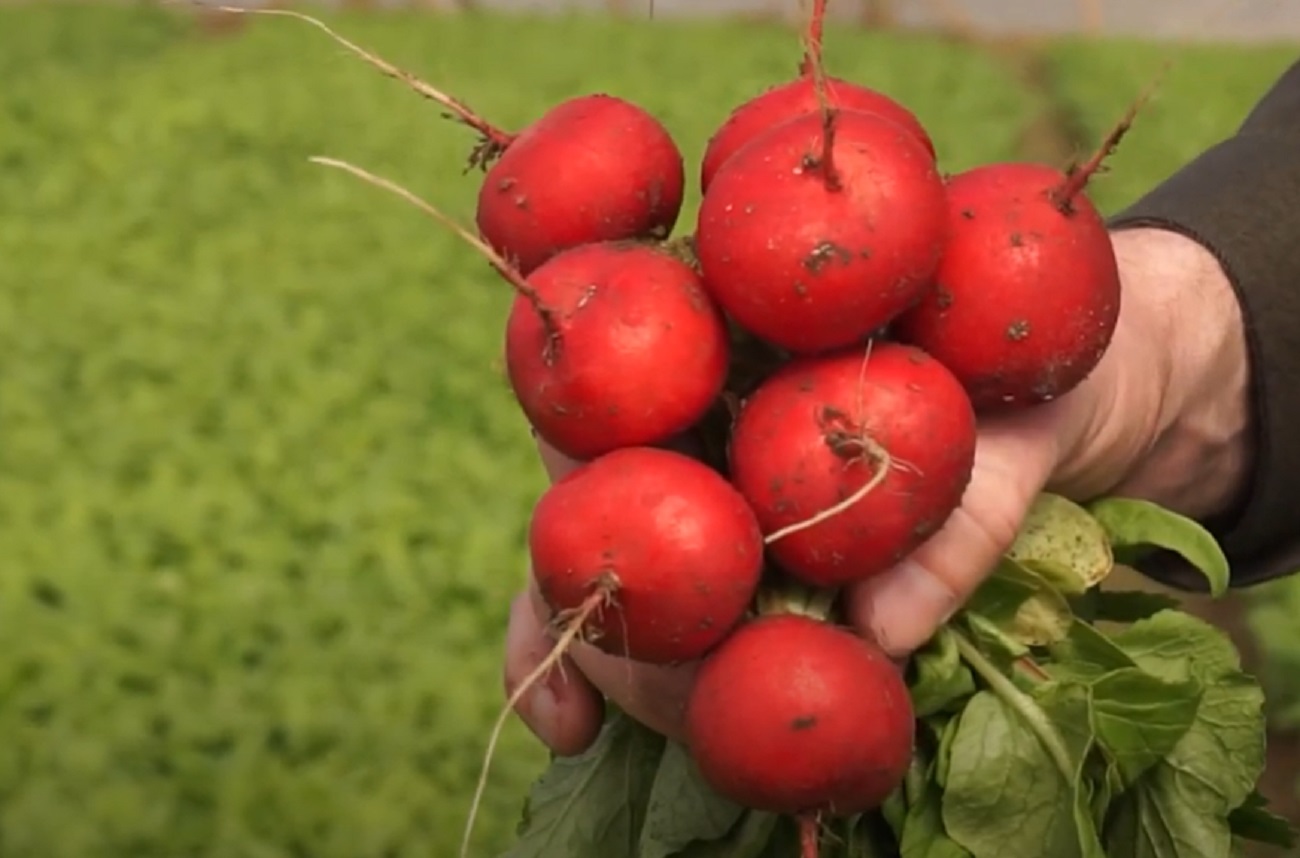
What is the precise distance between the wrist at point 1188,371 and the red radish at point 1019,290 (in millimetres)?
372

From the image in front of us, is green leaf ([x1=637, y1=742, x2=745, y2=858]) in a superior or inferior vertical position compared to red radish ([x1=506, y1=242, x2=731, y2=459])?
inferior

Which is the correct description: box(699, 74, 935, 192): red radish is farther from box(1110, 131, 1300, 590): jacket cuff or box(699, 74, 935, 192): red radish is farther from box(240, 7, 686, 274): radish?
box(1110, 131, 1300, 590): jacket cuff

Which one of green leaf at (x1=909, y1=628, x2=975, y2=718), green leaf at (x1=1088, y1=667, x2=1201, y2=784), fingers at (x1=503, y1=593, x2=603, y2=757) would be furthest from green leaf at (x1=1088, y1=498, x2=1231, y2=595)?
fingers at (x1=503, y1=593, x2=603, y2=757)

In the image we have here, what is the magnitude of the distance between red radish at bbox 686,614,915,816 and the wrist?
547mm

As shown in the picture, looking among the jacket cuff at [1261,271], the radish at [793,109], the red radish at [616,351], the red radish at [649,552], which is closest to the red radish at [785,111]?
the radish at [793,109]

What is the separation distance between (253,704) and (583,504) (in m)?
1.87

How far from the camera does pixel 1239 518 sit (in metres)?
1.67

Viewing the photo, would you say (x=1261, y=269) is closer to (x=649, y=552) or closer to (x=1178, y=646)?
(x=1178, y=646)

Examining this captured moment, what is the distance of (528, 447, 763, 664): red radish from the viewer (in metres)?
0.95

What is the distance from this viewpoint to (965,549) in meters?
1.10

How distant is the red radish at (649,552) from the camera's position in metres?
0.95

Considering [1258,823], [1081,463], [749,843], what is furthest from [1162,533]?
[749,843]

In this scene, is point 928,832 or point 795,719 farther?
point 928,832

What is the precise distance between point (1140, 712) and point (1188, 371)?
1.43 ft
